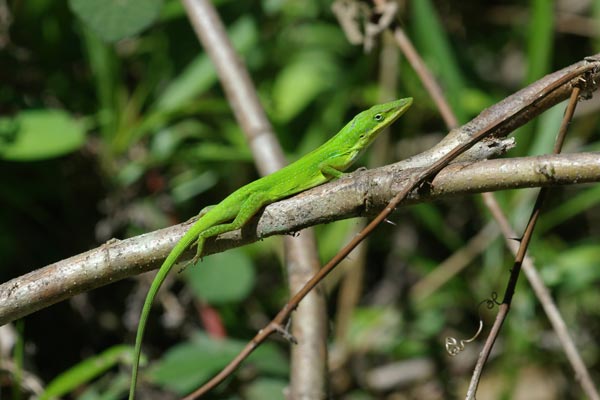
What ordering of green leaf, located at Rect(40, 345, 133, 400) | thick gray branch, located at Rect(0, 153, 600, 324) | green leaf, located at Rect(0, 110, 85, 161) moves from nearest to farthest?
thick gray branch, located at Rect(0, 153, 600, 324)
green leaf, located at Rect(40, 345, 133, 400)
green leaf, located at Rect(0, 110, 85, 161)

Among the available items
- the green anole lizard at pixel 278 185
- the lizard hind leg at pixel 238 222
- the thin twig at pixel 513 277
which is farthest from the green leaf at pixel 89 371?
the thin twig at pixel 513 277

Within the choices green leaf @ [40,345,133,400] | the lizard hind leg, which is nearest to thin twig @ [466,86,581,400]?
the lizard hind leg

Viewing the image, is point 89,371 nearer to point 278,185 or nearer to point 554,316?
point 278,185

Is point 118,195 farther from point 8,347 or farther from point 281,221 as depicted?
point 281,221

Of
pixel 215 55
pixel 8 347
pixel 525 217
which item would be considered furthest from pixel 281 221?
pixel 525 217

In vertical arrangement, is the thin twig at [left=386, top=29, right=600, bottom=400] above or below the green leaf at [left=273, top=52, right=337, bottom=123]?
below

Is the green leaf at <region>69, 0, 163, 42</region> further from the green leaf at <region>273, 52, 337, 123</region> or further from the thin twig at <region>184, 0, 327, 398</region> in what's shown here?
the green leaf at <region>273, 52, 337, 123</region>
